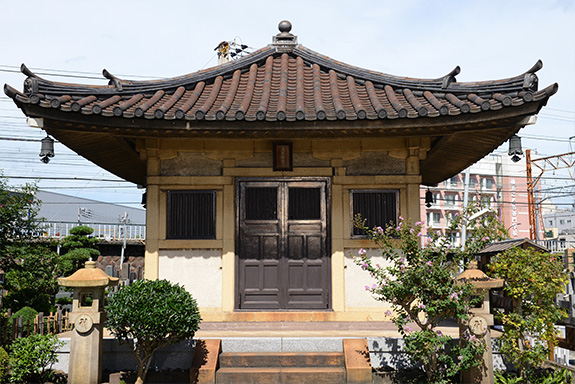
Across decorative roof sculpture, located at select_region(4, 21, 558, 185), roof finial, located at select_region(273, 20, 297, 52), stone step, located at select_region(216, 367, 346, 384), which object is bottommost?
stone step, located at select_region(216, 367, 346, 384)

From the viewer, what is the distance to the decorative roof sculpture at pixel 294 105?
9250mm

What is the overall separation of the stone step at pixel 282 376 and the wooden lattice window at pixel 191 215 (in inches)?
136

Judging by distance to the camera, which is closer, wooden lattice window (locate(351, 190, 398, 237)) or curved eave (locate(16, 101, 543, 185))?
curved eave (locate(16, 101, 543, 185))

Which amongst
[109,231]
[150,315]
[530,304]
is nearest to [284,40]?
[150,315]

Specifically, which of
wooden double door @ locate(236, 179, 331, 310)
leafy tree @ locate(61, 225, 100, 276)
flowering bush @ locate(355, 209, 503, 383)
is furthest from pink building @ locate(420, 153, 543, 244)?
flowering bush @ locate(355, 209, 503, 383)

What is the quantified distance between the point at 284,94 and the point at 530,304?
615 centimetres

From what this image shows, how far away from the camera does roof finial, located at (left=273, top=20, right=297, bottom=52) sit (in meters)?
13.4

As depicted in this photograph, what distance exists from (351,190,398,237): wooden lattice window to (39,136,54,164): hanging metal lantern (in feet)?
21.0

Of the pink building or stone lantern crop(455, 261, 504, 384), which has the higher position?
the pink building

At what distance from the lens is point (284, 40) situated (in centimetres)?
1347

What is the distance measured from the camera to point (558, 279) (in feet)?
28.0

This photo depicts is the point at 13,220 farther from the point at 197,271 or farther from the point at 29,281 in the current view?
the point at 197,271

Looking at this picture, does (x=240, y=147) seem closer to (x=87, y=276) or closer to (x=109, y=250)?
(x=87, y=276)

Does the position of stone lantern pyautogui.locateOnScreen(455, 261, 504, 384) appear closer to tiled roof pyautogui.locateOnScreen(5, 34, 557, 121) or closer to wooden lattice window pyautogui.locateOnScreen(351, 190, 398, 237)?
tiled roof pyautogui.locateOnScreen(5, 34, 557, 121)
